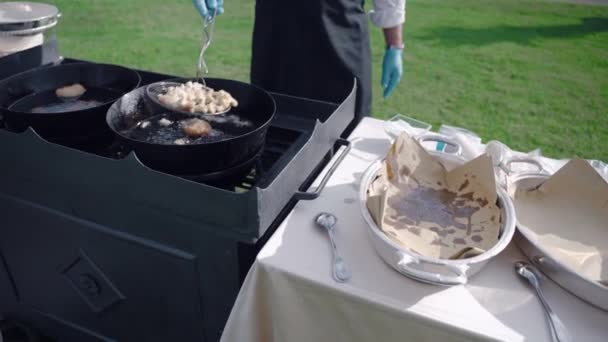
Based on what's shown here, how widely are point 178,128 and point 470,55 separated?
513 cm

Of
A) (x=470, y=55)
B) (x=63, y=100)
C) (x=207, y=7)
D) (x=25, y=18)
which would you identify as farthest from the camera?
(x=470, y=55)

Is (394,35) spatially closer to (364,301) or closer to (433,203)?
(433,203)

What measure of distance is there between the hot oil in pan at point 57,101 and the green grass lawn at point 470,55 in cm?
292

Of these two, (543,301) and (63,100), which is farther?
(63,100)

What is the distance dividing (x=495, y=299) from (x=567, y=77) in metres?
5.06

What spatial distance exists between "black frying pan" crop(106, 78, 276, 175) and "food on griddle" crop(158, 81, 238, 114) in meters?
0.04

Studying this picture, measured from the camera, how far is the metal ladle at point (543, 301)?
96 cm

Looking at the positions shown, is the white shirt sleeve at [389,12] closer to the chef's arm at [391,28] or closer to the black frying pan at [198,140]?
the chef's arm at [391,28]

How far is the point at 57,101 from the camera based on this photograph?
1796 mm

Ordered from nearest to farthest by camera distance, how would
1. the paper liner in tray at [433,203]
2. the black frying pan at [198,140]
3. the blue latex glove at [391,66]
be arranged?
the paper liner in tray at [433,203], the black frying pan at [198,140], the blue latex glove at [391,66]

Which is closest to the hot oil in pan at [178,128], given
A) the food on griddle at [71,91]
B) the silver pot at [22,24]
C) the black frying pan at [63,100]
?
the black frying pan at [63,100]

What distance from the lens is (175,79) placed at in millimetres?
1811

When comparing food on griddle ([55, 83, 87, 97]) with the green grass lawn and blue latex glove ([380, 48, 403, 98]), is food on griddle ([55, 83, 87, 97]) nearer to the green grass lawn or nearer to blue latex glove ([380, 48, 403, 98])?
blue latex glove ([380, 48, 403, 98])

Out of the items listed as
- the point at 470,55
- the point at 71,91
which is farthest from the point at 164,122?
the point at 470,55
